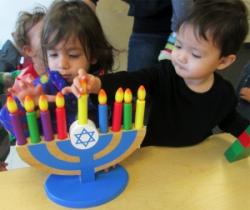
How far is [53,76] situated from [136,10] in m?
0.61

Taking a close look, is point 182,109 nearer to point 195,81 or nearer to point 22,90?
point 195,81

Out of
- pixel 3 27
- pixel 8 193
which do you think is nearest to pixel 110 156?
pixel 8 193

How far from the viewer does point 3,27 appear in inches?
65.3

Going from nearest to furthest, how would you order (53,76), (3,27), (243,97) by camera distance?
(53,76) → (243,97) → (3,27)

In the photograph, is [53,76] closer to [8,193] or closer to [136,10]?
[8,193]

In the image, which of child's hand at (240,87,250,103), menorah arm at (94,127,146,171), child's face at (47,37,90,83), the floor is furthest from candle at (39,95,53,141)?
the floor

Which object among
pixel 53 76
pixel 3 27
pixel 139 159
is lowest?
pixel 3 27

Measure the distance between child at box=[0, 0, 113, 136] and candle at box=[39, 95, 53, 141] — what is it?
19cm

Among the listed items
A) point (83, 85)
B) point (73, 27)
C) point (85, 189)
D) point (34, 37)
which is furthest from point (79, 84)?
point (34, 37)

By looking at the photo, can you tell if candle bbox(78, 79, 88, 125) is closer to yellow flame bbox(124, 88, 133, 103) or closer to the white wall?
yellow flame bbox(124, 88, 133, 103)

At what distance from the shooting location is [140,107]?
57cm

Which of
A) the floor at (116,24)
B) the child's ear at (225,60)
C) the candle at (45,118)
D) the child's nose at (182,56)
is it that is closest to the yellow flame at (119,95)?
the candle at (45,118)

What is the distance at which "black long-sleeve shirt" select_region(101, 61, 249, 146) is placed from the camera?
813 mm

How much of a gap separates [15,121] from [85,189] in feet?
0.66
